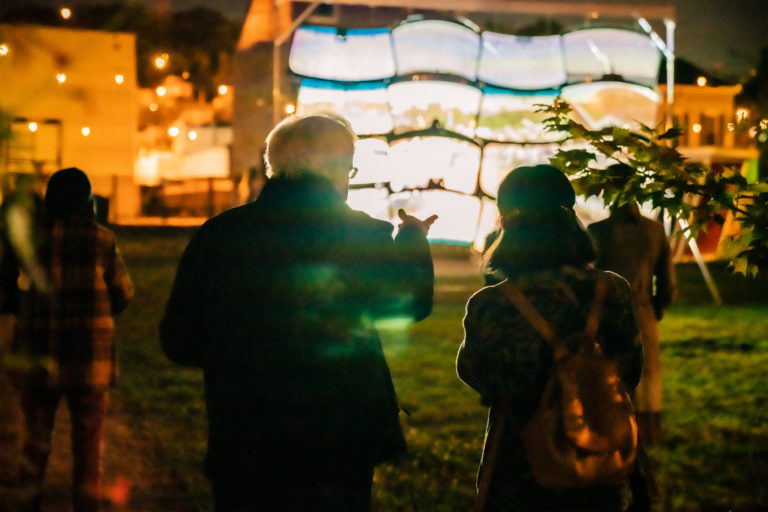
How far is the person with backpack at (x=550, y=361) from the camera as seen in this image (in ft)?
8.43

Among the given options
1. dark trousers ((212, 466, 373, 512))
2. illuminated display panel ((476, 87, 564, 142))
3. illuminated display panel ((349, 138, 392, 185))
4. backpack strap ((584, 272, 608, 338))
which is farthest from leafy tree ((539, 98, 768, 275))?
illuminated display panel ((476, 87, 564, 142))

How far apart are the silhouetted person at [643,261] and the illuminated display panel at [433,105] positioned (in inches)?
270

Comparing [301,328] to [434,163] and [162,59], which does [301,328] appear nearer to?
[162,59]

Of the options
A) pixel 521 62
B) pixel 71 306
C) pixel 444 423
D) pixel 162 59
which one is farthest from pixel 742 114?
pixel 521 62

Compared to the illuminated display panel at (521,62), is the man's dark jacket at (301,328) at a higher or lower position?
lower

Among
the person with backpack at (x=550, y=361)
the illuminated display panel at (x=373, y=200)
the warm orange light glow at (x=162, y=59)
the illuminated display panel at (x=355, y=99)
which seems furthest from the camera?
the illuminated display panel at (x=355, y=99)

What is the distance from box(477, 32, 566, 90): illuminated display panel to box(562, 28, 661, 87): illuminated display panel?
183 millimetres

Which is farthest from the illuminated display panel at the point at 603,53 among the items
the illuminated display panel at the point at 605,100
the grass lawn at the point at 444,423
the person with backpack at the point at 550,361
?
the person with backpack at the point at 550,361

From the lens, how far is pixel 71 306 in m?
4.16

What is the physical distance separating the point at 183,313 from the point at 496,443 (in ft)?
3.52

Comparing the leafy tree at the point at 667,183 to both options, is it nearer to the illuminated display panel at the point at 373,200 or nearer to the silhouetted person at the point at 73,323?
the silhouetted person at the point at 73,323

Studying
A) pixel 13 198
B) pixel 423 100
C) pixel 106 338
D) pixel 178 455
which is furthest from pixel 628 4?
pixel 13 198

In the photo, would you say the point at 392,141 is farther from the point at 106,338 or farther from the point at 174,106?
the point at 174,106

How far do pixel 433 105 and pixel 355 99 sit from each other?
1.12 metres
